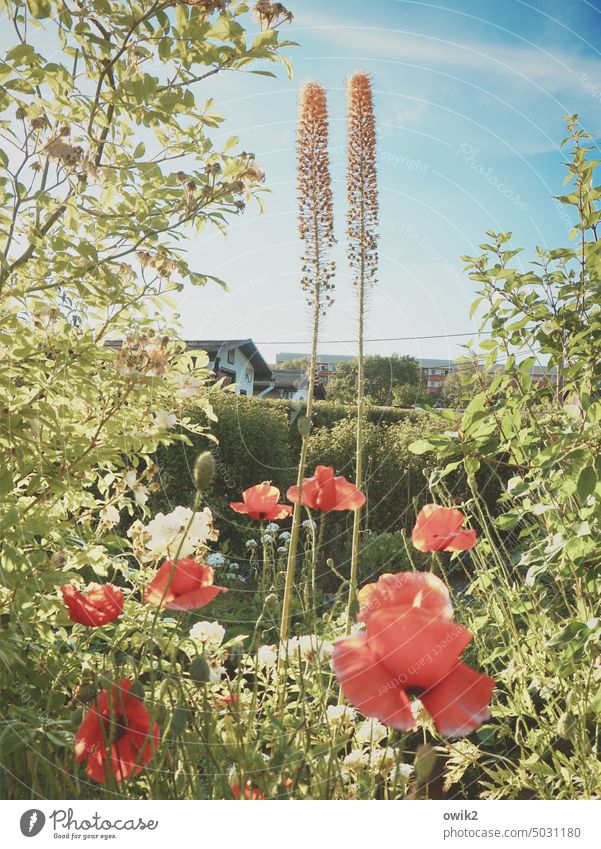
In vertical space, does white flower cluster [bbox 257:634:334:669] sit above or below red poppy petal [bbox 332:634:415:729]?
below

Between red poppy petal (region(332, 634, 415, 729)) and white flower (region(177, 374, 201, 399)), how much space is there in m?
0.71

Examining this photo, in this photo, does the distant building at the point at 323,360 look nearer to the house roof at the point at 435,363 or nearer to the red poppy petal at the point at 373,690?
the house roof at the point at 435,363

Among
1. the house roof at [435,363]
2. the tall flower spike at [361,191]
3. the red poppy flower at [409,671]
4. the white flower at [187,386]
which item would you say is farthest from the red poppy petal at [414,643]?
the house roof at [435,363]

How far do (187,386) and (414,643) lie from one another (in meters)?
0.76

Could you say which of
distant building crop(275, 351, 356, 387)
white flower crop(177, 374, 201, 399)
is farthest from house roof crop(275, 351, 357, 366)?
white flower crop(177, 374, 201, 399)

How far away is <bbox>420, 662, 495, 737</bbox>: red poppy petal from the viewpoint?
58 cm

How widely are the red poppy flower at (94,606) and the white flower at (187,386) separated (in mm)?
411

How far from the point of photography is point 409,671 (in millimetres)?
552

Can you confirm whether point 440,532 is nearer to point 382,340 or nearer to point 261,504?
point 261,504

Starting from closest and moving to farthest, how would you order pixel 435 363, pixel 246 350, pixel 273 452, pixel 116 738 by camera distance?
pixel 116 738 < pixel 246 350 < pixel 435 363 < pixel 273 452

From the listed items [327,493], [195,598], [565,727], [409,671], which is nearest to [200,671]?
[195,598]

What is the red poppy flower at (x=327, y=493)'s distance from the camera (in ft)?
2.93

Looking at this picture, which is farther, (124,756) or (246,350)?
(246,350)

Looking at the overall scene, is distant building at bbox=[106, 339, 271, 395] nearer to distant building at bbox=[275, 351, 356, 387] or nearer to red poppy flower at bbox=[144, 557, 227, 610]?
distant building at bbox=[275, 351, 356, 387]
